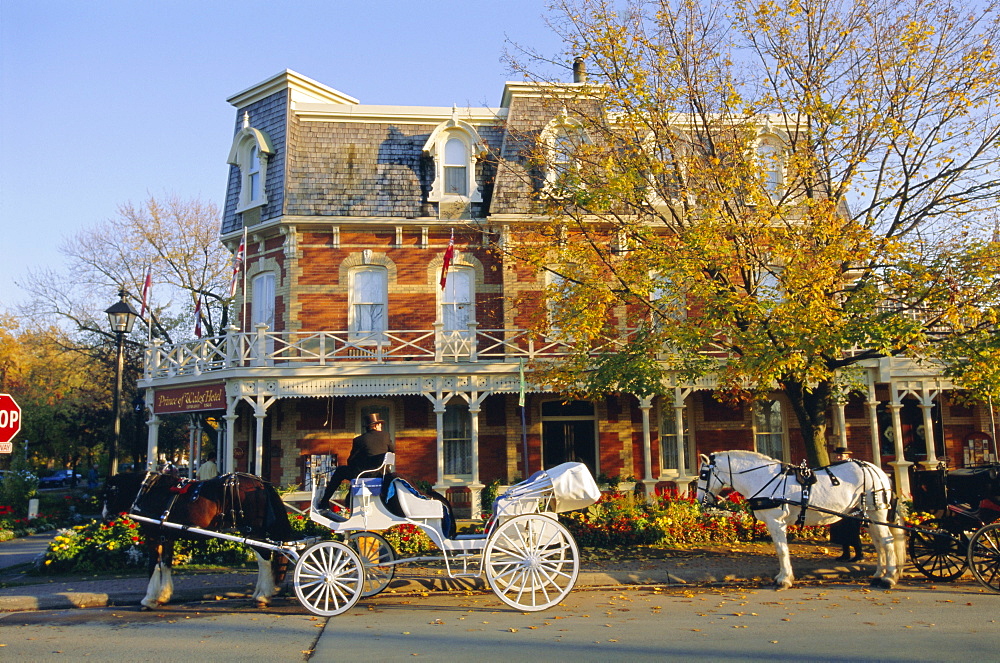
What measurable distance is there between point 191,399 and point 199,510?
9.05m

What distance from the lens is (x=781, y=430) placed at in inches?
801

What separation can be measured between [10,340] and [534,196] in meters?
38.7

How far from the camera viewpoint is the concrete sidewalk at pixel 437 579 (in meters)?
9.88

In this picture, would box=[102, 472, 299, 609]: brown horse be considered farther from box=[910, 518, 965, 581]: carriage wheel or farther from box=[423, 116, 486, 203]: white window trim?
box=[423, 116, 486, 203]: white window trim

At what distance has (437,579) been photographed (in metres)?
10.2

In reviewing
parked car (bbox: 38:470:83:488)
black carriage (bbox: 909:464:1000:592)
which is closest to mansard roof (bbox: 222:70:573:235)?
black carriage (bbox: 909:464:1000:592)

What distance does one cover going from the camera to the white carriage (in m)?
8.49

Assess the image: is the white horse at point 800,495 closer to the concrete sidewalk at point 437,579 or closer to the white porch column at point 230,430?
the concrete sidewalk at point 437,579

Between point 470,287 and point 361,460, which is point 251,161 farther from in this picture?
point 361,460

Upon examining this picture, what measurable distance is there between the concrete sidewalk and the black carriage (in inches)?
36.4

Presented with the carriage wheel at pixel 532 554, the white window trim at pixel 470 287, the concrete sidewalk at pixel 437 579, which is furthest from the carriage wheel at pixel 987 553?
the white window trim at pixel 470 287

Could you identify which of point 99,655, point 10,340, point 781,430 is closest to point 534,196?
point 99,655

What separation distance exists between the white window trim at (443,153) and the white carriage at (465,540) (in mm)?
11517

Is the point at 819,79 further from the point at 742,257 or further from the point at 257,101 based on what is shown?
the point at 257,101
